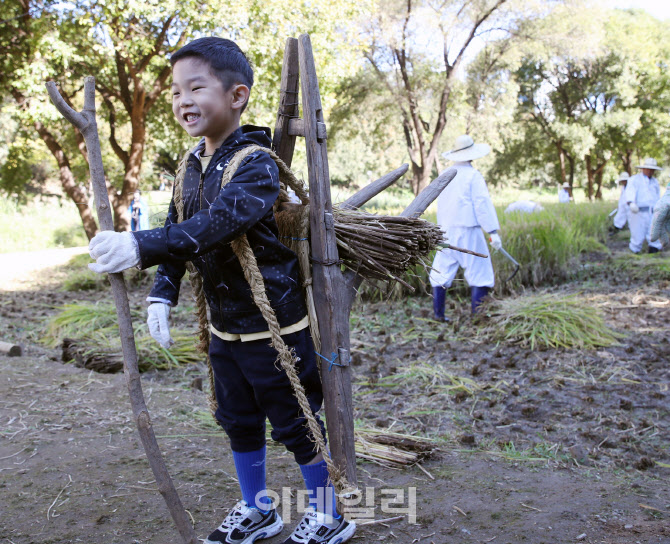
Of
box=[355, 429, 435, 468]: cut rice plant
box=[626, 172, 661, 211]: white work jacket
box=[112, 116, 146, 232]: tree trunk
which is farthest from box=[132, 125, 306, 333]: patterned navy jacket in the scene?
box=[112, 116, 146, 232]: tree trunk

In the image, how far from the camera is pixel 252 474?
2.25 meters

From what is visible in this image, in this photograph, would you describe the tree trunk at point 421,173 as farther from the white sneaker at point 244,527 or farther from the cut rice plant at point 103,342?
the white sneaker at point 244,527

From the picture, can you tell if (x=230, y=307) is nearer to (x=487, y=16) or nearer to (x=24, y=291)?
(x=24, y=291)

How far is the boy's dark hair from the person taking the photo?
189 centimetres

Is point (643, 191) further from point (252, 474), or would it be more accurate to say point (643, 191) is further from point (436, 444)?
point (252, 474)

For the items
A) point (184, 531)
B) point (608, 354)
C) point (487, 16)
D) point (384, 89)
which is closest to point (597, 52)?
point (487, 16)

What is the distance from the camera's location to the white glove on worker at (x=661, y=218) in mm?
Result: 4469

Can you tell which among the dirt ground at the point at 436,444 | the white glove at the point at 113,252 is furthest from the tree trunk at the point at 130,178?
the white glove at the point at 113,252

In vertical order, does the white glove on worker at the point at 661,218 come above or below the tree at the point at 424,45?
below

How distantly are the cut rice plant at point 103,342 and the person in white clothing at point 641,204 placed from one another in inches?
326

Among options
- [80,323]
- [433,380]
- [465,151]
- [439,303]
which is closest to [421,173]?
[465,151]

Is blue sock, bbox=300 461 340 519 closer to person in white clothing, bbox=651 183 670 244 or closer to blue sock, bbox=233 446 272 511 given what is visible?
blue sock, bbox=233 446 272 511

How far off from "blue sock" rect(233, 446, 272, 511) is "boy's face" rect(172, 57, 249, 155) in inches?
45.7

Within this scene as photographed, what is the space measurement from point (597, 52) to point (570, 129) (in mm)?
5278
